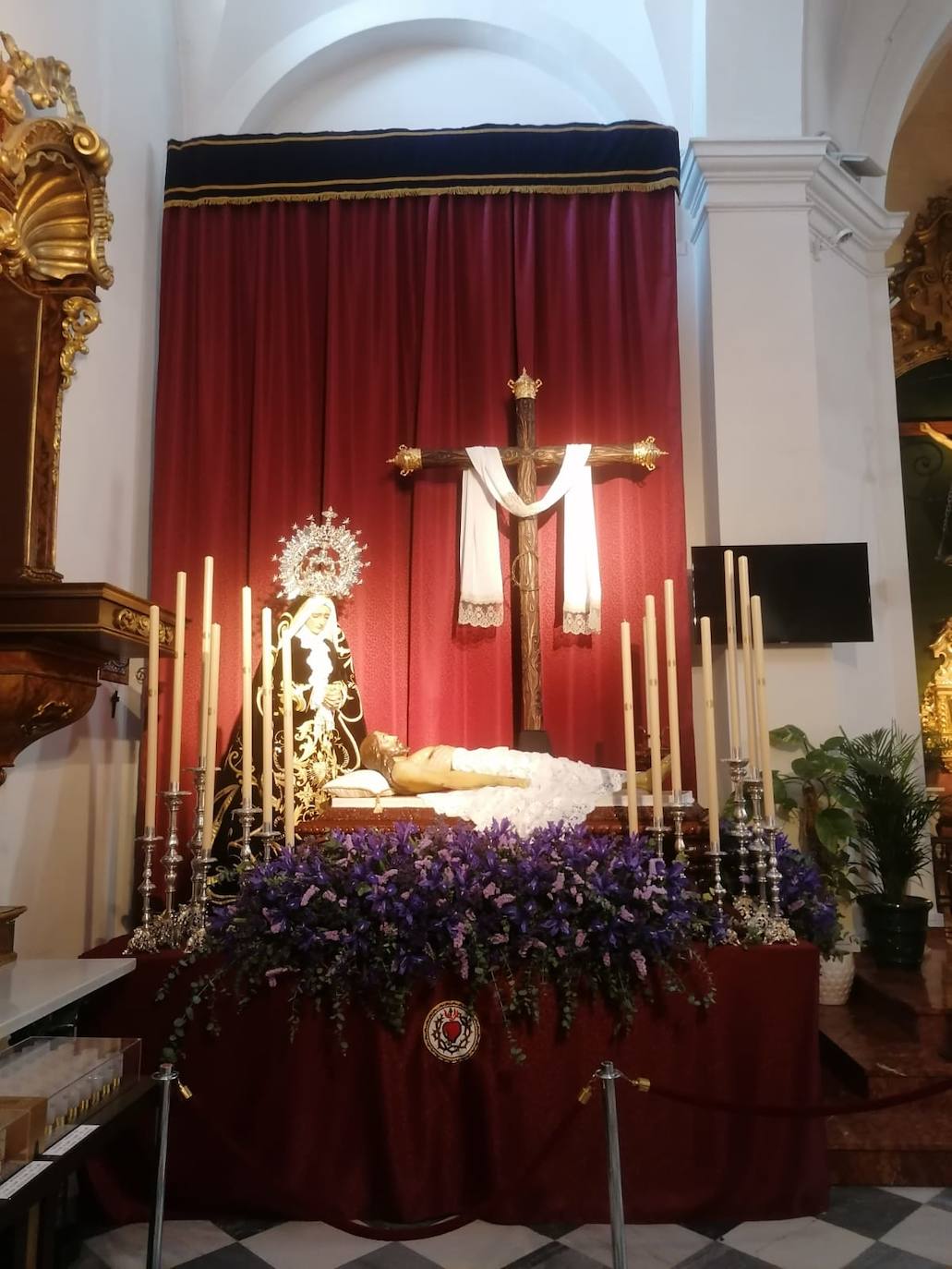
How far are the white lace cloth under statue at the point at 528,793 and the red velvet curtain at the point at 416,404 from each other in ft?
3.13

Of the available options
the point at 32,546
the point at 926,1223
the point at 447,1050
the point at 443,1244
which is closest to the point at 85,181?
the point at 32,546

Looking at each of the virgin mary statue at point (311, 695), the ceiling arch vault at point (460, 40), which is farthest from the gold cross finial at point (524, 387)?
the ceiling arch vault at point (460, 40)

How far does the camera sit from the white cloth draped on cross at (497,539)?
412cm

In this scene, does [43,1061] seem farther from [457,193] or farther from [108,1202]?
[457,193]

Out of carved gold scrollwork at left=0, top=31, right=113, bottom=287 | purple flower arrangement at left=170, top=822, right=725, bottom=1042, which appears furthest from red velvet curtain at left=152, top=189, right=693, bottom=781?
purple flower arrangement at left=170, top=822, right=725, bottom=1042

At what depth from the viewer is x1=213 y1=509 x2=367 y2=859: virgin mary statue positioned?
365 centimetres

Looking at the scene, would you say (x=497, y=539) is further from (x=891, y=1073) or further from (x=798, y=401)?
(x=891, y=1073)

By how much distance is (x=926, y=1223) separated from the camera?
2.38m

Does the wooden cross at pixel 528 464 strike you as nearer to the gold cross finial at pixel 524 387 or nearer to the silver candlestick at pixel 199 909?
the gold cross finial at pixel 524 387

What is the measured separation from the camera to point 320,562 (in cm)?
406

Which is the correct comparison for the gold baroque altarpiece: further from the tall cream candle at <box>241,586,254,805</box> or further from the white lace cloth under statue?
the white lace cloth under statue

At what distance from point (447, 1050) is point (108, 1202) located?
986 millimetres

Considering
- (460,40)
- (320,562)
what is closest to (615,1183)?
(320,562)

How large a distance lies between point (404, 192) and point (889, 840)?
12.6 feet
